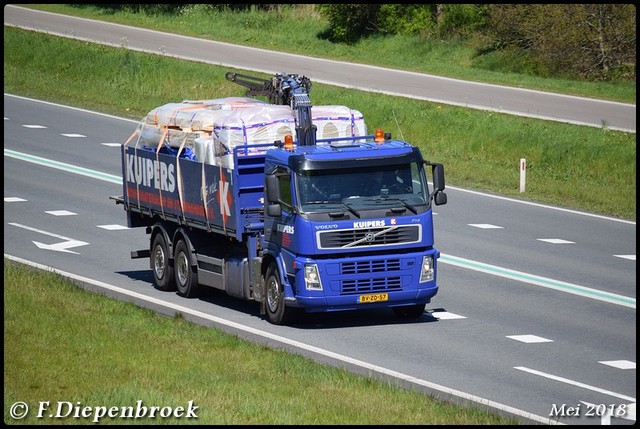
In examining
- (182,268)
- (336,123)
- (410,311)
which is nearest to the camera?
(410,311)

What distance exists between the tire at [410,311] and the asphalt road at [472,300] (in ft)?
0.57

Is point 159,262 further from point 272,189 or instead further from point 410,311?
point 410,311

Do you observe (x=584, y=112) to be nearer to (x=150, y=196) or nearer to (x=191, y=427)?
(x=150, y=196)

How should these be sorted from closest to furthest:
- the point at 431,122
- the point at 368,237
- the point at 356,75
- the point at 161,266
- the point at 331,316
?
the point at 368,237
the point at 331,316
the point at 161,266
the point at 431,122
the point at 356,75

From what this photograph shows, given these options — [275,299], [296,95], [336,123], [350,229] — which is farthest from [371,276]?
[296,95]

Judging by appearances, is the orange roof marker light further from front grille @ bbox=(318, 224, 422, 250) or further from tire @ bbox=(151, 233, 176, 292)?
tire @ bbox=(151, 233, 176, 292)

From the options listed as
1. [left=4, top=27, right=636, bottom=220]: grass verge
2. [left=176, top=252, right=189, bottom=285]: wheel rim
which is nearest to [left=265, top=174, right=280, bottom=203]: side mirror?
[left=176, top=252, right=189, bottom=285]: wheel rim

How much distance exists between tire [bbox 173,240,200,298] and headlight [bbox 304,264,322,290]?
3545 mm

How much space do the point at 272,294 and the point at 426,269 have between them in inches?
93.1

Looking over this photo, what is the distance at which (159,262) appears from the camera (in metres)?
23.0

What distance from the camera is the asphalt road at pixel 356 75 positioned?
138 feet

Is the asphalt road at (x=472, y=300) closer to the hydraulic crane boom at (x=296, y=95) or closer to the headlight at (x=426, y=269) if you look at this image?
the headlight at (x=426, y=269)

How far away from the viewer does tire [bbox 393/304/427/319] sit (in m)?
19.9

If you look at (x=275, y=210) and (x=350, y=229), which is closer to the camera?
(x=350, y=229)
